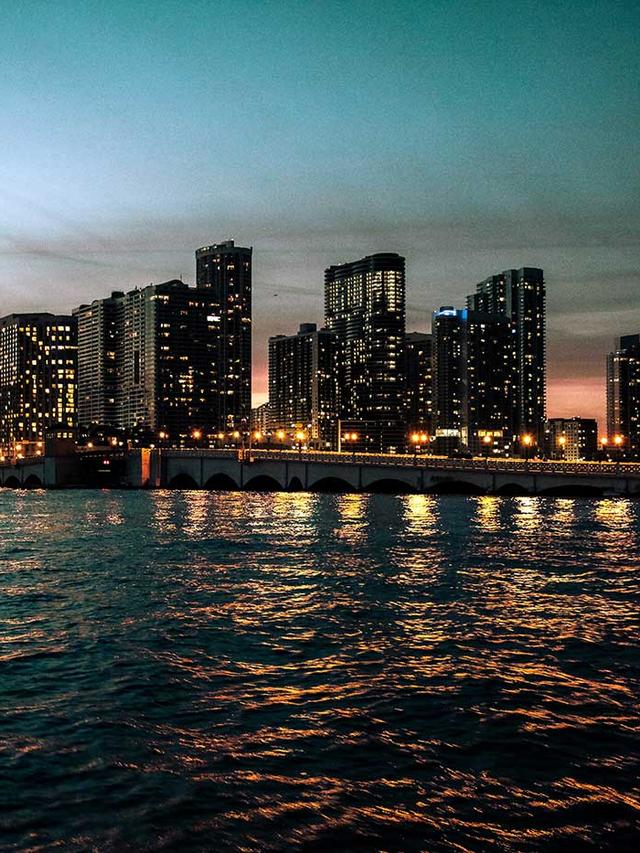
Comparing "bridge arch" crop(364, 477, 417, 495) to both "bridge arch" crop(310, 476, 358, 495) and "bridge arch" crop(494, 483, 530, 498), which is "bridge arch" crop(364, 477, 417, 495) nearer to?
"bridge arch" crop(310, 476, 358, 495)

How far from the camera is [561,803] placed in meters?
18.2

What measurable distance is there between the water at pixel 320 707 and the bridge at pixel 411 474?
85.1 m

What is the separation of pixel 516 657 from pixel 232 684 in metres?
10.8

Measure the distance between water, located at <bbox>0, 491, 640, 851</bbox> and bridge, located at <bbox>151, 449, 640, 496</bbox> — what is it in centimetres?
8514

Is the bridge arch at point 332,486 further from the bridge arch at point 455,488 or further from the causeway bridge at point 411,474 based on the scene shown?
the bridge arch at point 455,488

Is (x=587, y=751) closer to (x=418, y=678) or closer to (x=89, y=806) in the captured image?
(x=418, y=678)

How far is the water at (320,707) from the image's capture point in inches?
680

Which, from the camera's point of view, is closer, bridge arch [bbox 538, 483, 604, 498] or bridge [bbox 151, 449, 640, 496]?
bridge [bbox 151, 449, 640, 496]

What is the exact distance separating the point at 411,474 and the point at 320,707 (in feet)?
433

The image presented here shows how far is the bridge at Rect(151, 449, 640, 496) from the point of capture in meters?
139

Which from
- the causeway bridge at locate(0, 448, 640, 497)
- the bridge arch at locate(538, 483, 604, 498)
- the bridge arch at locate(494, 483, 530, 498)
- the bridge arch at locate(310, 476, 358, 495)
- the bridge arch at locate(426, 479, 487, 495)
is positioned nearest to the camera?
the causeway bridge at locate(0, 448, 640, 497)

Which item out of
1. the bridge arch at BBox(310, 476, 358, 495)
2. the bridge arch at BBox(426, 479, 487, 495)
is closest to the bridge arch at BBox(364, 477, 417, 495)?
the bridge arch at BBox(310, 476, 358, 495)

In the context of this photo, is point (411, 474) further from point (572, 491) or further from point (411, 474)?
point (572, 491)

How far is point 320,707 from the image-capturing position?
24.7 meters
